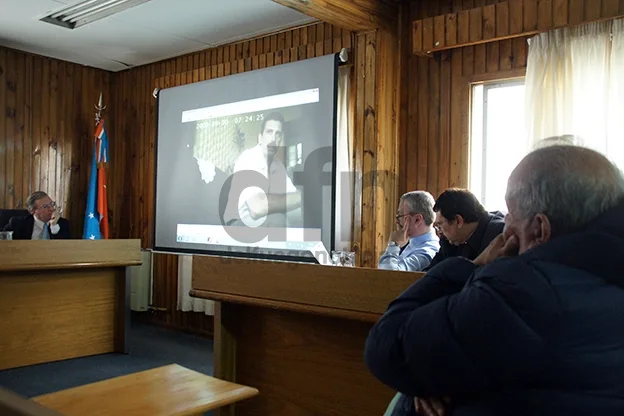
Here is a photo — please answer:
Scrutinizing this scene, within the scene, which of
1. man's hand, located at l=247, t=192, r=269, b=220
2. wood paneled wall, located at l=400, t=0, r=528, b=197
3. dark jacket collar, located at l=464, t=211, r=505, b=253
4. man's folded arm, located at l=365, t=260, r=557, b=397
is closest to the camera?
man's folded arm, located at l=365, t=260, r=557, b=397

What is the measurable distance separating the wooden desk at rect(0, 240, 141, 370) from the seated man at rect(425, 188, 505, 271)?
8.33 ft

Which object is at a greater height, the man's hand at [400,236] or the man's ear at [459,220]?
the man's ear at [459,220]

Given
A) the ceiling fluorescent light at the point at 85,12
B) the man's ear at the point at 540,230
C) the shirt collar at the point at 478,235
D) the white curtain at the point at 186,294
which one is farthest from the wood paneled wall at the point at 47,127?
the man's ear at the point at 540,230

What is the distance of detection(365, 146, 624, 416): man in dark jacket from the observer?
2.82 feet

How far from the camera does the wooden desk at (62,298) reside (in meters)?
3.75

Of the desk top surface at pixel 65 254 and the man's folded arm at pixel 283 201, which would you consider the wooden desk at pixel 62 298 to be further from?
the man's folded arm at pixel 283 201

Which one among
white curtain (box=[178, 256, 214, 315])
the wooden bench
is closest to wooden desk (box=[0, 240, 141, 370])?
white curtain (box=[178, 256, 214, 315])

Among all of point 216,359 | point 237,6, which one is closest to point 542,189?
point 216,359

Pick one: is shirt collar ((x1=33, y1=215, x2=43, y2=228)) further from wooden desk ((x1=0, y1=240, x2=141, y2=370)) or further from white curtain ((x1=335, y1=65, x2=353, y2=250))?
white curtain ((x1=335, y1=65, x2=353, y2=250))

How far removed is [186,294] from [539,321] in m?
4.54

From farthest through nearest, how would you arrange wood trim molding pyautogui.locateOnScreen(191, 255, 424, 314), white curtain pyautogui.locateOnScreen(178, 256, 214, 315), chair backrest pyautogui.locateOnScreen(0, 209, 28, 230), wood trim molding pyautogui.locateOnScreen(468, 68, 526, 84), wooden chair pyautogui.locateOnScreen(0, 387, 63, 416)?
white curtain pyautogui.locateOnScreen(178, 256, 214, 315) → chair backrest pyautogui.locateOnScreen(0, 209, 28, 230) → wood trim molding pyautogui.locateOnScreen(468, 68, 526, 84) → wood trim molding pyautogui.locateOnScreen(191, 255, 424, 314) → wooden chair pyautogui.locateOnScreen(0, 387, 63, 416)

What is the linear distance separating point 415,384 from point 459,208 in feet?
5.45

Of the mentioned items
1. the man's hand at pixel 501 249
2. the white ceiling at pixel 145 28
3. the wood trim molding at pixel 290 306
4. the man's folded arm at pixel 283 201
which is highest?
the white ceiling at pixel 145 28

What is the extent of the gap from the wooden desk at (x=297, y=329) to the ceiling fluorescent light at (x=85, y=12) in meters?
2.94
